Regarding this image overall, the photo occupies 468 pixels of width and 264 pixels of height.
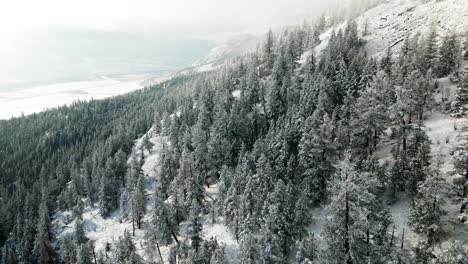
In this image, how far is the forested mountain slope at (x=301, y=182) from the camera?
3931 centimetres

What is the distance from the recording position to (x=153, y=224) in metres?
63.6

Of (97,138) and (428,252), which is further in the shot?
(97,138)

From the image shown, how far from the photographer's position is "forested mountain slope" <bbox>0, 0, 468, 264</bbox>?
129ft

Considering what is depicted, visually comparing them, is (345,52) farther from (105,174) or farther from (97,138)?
(97,138)

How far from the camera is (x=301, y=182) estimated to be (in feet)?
186

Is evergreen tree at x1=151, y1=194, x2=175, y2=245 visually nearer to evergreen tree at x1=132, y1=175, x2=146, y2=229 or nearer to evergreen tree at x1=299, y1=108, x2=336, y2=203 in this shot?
evergreen tree at x1=132, y1=175, x2=146, y2=229

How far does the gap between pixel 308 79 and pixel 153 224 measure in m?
58.9

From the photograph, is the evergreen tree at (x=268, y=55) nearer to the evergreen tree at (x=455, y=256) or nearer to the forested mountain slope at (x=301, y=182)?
the forested mountain slope at (x=301, y=182)

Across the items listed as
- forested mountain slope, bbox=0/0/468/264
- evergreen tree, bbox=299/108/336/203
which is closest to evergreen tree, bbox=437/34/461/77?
forested mountain slope, bbox=0/0/468/264

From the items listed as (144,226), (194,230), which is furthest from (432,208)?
(144,226)

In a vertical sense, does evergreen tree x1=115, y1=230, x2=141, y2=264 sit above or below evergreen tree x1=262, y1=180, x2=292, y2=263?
below

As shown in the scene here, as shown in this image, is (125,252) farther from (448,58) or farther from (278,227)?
(448,58)

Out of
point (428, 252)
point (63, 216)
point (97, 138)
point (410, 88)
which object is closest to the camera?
point (428, 252)

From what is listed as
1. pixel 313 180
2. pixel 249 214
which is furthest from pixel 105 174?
pixel 313 180
